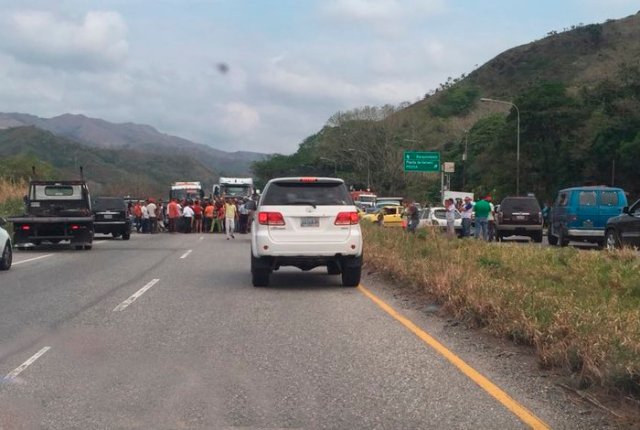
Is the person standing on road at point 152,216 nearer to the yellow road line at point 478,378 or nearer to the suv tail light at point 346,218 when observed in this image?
the suv tail light at point 346,218

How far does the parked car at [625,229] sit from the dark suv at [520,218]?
28.1ft

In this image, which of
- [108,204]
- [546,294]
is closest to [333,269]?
[546,294]

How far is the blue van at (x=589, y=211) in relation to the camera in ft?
79.6

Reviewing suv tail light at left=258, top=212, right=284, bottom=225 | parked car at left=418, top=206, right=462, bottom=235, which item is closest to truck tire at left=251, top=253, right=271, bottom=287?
suv tail light at left=258, top=212, right=284, bottom=225

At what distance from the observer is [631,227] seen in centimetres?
1922

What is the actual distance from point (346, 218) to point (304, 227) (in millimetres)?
761

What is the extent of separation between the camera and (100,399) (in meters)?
6.37

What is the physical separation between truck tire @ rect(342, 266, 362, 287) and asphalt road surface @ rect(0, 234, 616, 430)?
358mm

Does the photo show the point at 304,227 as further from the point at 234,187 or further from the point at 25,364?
the point at 234,187

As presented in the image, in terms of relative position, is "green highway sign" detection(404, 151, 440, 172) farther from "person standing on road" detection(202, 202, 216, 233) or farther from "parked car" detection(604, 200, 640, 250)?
"parked car" detection(604, 200, 640, 250)

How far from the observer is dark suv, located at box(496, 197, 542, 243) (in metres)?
29.2

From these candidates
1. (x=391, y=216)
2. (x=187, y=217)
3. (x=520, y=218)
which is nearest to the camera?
(x=520, y=218)

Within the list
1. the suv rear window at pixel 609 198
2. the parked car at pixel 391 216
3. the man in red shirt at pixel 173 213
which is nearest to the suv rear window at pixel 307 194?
the suv rear window at pixel 609 198

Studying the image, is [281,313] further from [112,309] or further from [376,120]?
[376,120]
